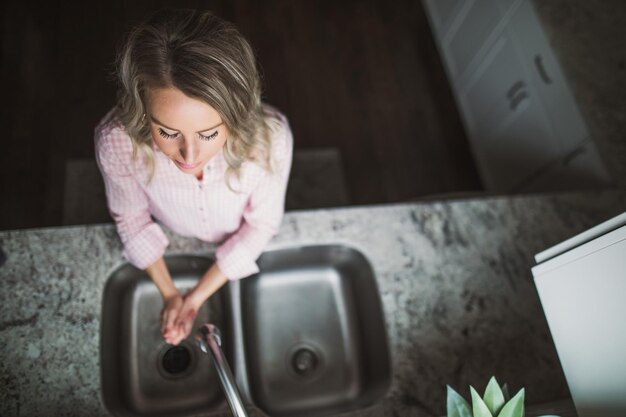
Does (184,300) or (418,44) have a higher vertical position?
(418,44)

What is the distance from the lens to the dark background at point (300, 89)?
2.04 m

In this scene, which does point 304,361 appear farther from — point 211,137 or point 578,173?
point 578,173

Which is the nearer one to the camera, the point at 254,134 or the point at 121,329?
the point at 254,134

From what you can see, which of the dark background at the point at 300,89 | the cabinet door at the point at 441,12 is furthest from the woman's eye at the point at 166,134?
the cabinet door at the point at 441,12

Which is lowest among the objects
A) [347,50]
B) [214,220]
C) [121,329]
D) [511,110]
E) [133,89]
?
[121,329]

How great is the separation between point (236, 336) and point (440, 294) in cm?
56

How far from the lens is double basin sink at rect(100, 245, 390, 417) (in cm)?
112

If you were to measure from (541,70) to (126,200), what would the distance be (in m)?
1.69

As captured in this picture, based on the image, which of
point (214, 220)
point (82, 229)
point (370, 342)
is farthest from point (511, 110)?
point (82, 229)

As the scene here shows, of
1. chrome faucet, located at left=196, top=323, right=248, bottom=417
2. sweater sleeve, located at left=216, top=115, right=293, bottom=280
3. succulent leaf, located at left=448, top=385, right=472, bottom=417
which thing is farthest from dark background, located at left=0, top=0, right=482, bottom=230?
succulent leaf, located at left=448, top=385, right=472, bottom=417

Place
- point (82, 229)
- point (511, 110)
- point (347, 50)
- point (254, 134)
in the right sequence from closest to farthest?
1. point (254, 134)
2. point (82, 229)
3. point (511, 110)
4. point (347, 50)

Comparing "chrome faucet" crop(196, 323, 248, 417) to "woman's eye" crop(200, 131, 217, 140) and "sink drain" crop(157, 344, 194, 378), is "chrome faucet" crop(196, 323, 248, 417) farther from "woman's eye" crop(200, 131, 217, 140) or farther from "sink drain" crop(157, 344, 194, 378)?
"woman's eye" crop(200, 131, 217, 140)

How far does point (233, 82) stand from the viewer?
776 millimetres

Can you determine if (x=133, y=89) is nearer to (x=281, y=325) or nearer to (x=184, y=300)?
(x=184, y=300)
